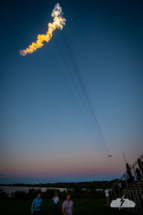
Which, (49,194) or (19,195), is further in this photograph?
(49,194)

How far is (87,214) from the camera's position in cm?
1319

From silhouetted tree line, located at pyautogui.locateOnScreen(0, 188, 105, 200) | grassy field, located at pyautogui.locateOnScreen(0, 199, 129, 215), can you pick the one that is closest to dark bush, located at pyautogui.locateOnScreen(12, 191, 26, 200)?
silhouetted tree line, located at pyautogui.locateOnScreen(0, 188, 105, 200)

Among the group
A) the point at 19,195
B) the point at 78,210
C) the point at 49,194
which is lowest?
the point at 49,194

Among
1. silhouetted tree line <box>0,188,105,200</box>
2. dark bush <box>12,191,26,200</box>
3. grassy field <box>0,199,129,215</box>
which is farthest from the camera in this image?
silhouetted tree line <box>0,188,105,200</box>

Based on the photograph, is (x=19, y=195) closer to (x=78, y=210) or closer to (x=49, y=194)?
(x=49, y=194)

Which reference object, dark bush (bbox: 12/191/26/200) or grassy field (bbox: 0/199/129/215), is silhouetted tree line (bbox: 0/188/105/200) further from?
grassy field (bbox: 0/199/129/215)

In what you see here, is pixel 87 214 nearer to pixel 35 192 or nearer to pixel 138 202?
pixel 138 202

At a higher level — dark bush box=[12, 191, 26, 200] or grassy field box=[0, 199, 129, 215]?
grassy field box=[0, 199, 129, 215]

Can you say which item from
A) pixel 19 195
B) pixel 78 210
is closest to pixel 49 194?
pixel 19 195

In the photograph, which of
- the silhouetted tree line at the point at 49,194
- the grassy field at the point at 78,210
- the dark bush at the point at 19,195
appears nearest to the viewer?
the grassy field at the point at 78,210

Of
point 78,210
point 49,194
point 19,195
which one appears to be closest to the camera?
point 78,210

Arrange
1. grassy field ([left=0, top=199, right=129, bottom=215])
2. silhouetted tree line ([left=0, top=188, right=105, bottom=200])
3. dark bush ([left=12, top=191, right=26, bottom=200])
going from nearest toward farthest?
1. grassy field ([left=0, top=199, right=129, bottom=215])
2. dark bush ([left=12, top=191, right=26, bottom=200])
3. silhouetted tree line ([left=0, top=188, right=105, bottom=200])

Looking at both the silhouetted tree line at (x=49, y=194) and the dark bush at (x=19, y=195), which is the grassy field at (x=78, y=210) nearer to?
the dark bush at (x=19, y=195)

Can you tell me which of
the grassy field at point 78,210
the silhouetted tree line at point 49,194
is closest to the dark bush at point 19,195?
the silhouetted tree line at point 49,194
